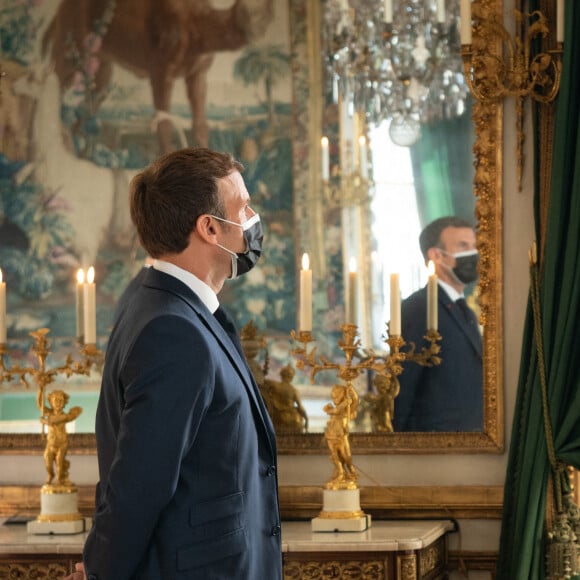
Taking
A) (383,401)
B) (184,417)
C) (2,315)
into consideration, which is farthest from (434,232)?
(184,417)

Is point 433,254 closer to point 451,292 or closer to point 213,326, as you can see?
point 451,292

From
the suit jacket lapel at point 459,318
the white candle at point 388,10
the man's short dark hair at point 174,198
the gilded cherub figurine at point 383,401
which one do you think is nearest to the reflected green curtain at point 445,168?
the suit jacket lapel at point 459,318

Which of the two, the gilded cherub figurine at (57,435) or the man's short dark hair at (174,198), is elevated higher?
the man's short dark hair at (174,198)

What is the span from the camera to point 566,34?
3357 millimetres

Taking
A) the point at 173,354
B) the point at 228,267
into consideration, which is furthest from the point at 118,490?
the point at 228,267

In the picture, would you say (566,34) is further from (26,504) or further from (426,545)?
(26,504)

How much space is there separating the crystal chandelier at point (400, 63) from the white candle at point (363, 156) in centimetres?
7

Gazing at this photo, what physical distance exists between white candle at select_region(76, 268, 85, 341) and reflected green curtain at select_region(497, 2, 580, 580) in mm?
1426

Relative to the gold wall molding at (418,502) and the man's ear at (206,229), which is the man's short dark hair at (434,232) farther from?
the man's ear at (206,229)

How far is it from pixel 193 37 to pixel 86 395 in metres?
1.23

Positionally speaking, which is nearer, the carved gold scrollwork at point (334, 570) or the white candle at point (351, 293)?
the carved gold scrollwork at point (334, 570)

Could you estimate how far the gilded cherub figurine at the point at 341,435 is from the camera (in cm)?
327

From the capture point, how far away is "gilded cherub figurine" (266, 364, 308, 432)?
3578mm

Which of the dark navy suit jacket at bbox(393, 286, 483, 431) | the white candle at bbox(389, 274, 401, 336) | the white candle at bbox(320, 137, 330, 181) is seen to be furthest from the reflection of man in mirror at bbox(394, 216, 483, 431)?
the white candle at bbox(320, 137, 330, 181)
